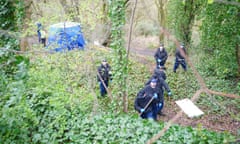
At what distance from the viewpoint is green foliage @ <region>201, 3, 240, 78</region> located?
1057 centimetres

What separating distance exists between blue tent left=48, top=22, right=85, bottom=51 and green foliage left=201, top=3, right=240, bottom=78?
574cm

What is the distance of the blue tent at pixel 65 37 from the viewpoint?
346 inches

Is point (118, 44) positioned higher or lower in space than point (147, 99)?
higher

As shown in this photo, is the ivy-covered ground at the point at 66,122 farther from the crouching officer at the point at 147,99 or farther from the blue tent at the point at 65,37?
the blue tent at the point at 65,37

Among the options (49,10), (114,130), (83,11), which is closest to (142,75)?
(83,11)

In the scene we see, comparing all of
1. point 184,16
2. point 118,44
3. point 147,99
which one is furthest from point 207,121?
point 184,16

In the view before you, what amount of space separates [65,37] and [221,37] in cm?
675

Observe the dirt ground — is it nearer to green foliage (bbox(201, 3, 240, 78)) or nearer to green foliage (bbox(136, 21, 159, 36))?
green foliage (bbox(201, 3, 240, 78))

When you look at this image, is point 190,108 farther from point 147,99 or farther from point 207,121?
point 207,121

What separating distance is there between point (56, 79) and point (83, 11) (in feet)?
11.2

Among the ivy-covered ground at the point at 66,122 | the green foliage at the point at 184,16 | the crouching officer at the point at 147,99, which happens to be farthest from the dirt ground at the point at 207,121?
the green foliage at the point at 184,16

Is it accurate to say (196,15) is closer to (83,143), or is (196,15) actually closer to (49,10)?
(49,10)

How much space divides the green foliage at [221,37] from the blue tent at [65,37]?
5742 mm

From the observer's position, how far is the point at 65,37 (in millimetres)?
8633
